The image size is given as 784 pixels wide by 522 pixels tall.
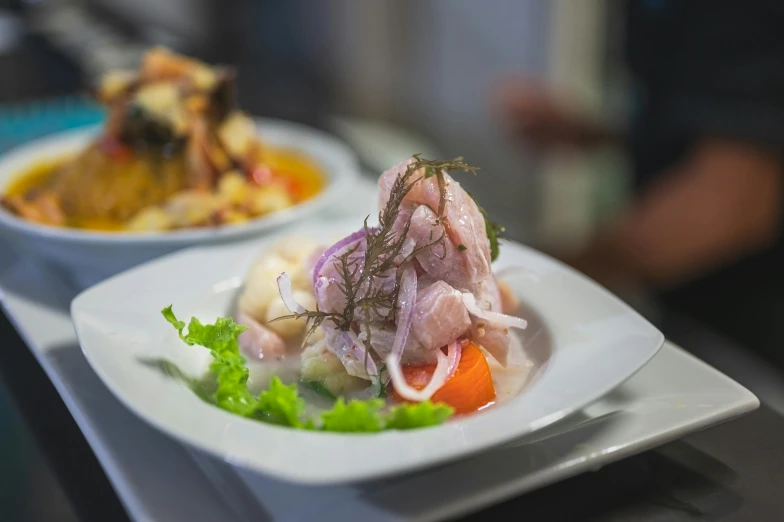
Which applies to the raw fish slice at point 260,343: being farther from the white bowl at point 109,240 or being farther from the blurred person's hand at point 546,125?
the blurred person's hand at point 546,125

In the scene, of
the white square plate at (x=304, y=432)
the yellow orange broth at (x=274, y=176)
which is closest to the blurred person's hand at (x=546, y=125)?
the yellow orange broth at (x=274, y=176)

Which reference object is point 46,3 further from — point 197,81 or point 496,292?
point 496,292

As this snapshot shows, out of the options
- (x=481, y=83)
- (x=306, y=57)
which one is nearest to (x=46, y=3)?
(x=306, y=57)

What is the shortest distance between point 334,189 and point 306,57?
4314 millimetres

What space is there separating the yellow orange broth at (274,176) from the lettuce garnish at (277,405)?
0.87 metres

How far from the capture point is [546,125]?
3488 millimetres

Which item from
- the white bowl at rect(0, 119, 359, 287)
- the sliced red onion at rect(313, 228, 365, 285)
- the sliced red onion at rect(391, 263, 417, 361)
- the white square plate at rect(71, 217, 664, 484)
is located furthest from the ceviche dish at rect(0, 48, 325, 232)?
the sliced red onion at rect(391, 263, 417, 361)

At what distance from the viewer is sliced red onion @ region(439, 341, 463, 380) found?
105 cm

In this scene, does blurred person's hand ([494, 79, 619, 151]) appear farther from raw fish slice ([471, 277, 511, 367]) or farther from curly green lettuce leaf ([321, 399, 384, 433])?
curly green lettuce leaf ([321, 399, 384, 433])

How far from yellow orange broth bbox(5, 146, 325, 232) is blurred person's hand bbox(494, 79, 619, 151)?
1.53m

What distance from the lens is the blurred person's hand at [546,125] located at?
3.46m

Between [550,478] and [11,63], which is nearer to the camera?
[550,478]

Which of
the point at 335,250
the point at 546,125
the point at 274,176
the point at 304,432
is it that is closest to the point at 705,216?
the point at 546,125

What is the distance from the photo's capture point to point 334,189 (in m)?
1.88
